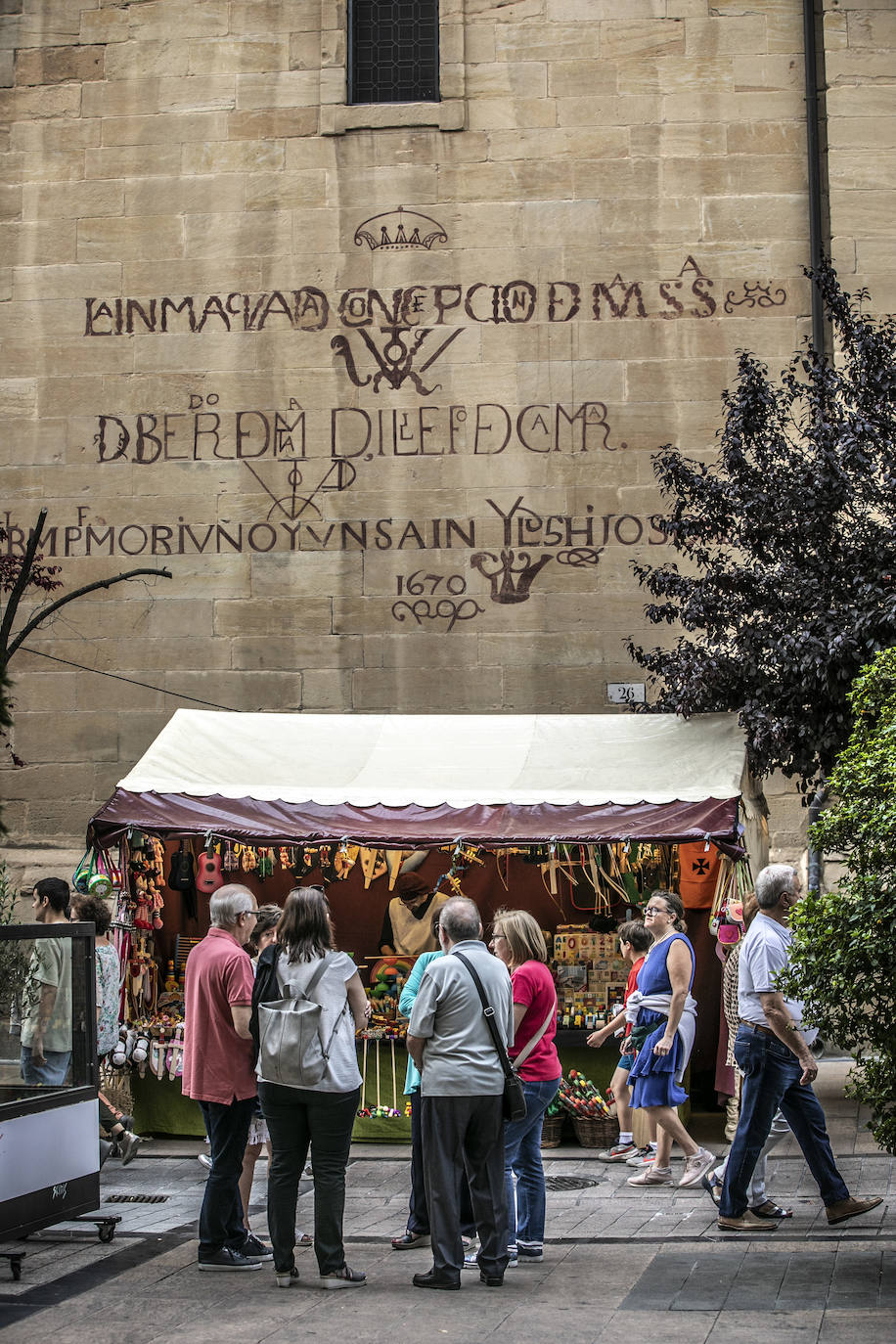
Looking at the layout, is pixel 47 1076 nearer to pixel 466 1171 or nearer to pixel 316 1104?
pixel 316 1104

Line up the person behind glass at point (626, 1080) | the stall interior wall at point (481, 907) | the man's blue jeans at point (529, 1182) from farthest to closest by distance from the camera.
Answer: the stall interior wall at point (481, 907)
the person behind glass at point (626, 1080)
the man's blue jeans at point (529, 1182)

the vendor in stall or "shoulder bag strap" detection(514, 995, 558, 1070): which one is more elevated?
the vendor in stall

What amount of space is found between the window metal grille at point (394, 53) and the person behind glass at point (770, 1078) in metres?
9.74

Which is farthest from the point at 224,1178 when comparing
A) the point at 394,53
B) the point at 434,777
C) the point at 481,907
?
the point at 394,53

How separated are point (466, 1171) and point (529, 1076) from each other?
66cm

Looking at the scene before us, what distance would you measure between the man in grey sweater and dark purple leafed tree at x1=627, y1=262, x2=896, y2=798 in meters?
4.57

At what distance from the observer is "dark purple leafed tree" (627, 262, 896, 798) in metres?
10.3

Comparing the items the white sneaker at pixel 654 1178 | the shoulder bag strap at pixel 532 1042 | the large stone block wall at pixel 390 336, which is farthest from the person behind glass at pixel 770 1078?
the large stone block wall at pixel 390 336

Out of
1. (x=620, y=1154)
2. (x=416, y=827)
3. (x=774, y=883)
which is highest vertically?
(x=416, y=827)

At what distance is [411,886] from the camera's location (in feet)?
36.1

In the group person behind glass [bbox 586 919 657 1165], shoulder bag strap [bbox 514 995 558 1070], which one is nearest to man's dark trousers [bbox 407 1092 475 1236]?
shoulder bag strap [bbox 514 995 558 1070]

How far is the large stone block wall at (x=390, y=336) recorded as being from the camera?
531 inches

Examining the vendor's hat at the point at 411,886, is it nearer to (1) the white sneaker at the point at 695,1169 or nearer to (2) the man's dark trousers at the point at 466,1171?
(1) the white sneaker at the point at 695,1169

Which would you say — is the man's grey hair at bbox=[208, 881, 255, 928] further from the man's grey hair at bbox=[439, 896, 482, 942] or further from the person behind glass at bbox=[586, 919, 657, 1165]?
the person behind glass at bbox=[586, 919, 657, 1165]
